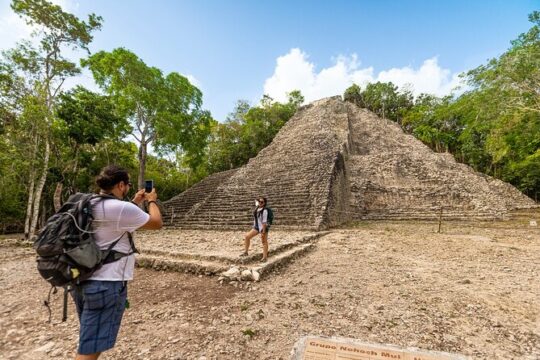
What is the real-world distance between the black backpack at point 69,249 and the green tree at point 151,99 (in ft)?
42.5

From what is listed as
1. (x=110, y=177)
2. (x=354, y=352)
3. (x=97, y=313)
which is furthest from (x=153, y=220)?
(x=354, y=352)

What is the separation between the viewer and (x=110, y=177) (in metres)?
1.85

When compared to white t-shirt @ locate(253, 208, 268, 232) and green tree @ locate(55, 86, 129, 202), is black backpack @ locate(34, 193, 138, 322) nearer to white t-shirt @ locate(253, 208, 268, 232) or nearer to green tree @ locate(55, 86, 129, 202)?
white t-shirt @ locate(253, 208, 268, 232)

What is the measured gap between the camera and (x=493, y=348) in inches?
99.3

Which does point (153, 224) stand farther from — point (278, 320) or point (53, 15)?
point (53, 15)

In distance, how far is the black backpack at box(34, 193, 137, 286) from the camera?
5.04 ft

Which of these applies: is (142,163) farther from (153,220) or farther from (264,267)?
(153,220)

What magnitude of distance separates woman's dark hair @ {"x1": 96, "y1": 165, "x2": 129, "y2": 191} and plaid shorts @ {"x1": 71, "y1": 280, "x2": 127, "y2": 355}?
24.8 inches

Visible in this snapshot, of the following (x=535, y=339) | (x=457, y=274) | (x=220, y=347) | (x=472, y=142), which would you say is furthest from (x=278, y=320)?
(x=472, y=142)

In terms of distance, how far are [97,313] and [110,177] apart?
0.88 m

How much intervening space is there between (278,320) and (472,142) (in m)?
29.9

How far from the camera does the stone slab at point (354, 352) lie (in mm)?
1849

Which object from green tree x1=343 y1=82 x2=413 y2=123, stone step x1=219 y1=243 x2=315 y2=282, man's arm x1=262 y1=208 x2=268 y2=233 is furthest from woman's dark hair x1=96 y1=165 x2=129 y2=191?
green tree x1=343 y1=82 x2=413 y2=123

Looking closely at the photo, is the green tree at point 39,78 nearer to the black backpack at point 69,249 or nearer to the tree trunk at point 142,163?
the tree trunk at point 142,163
